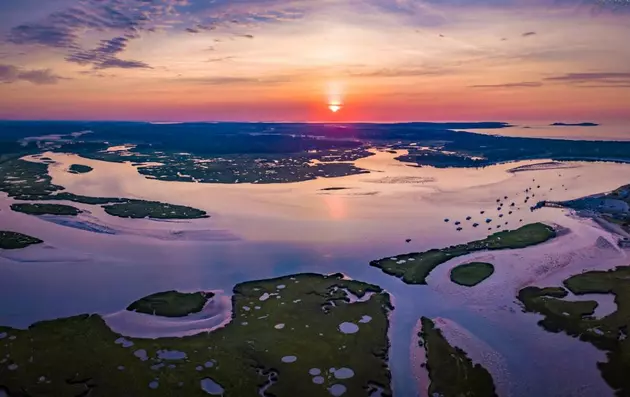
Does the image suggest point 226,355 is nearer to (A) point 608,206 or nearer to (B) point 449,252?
(B) point 449,252

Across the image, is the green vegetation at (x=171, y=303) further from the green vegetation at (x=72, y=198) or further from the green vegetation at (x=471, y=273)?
the green vegetation at (x=72, y=198)

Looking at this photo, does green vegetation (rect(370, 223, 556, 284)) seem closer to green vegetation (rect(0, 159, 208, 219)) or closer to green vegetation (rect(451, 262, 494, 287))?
green vegetation (rect(451, 262, 494, 287))

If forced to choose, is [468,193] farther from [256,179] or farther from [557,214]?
[256,179]

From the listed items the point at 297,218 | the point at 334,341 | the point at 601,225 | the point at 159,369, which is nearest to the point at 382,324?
the point at 334,341

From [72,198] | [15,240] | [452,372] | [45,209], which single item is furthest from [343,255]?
[72,198]

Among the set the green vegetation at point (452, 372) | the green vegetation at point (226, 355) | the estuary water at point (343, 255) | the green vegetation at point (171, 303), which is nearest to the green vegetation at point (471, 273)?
the estuary water at point (343, 255)
